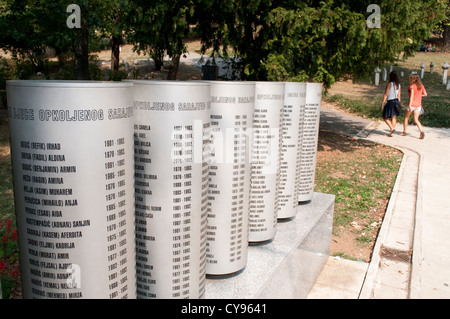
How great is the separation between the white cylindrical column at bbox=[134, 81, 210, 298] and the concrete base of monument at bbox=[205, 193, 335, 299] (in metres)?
0.52

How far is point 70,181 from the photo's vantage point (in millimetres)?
1658

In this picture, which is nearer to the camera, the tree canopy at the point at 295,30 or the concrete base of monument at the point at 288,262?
the concrete base of monument at the point at 288,262

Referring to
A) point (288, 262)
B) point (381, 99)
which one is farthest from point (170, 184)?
point (381, 99)

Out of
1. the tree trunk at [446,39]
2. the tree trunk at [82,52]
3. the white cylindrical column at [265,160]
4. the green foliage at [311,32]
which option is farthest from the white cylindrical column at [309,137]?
the tree trunk at [446,39]

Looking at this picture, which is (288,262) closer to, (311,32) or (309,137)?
(309,137)

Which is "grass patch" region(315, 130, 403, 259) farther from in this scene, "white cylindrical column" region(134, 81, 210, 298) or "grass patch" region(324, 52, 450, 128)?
"grass patch" region(324, 52, 450, 128)

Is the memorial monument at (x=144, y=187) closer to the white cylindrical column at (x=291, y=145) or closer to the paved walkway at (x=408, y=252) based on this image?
the white cylindrical column at (x=291, y=145)

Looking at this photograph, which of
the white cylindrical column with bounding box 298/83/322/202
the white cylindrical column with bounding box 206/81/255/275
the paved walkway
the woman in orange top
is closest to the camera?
the white cylindrical column with bounding box 206/81/255/275

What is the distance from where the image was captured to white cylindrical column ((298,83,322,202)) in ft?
14.6

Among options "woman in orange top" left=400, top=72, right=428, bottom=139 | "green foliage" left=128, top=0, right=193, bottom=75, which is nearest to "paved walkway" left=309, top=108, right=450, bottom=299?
"woman in orange top" left=400, top=72, right=428, bottom=139

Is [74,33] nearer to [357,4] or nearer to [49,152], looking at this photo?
[357,4]

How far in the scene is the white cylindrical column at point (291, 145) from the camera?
153 inches

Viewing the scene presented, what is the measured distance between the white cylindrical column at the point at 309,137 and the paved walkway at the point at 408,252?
1.02 meters

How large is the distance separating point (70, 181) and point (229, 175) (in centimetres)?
130
